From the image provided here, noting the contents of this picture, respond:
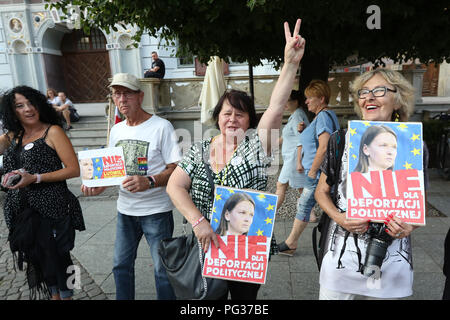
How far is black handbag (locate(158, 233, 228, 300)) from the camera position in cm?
171

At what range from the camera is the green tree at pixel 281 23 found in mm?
3055

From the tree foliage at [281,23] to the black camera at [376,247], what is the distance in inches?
81.7

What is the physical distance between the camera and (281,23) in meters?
3.44

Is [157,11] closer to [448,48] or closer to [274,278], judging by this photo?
[274,278]

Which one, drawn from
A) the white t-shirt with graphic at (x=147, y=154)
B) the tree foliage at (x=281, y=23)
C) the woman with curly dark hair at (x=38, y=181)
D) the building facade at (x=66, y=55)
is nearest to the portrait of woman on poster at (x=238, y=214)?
the white t-shirt with graphic at (x=147, y=154)

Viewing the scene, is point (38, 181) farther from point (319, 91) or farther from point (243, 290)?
point (319, 91)

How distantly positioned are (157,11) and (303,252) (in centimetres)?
316

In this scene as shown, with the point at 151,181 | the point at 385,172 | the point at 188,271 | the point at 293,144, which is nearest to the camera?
the point at 385,172

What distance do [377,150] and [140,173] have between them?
63.2 inches

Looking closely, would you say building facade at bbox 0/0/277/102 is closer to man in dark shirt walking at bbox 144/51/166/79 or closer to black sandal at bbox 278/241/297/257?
man in dark shirt walking at bbox 144/51/166/79

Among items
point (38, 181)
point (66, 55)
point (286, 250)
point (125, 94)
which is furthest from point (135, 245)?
point (66, 55)

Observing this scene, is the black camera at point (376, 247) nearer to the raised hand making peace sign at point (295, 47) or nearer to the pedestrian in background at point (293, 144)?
the raised hand making peace sign at point (295, 47)

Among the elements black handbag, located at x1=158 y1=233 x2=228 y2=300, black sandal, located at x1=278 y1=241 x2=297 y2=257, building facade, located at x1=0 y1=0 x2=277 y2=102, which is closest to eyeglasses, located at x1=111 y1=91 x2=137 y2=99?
black handbag, located at x1=158 y1=233 x2=228 y2=300

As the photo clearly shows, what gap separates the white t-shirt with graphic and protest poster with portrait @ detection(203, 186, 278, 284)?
2.78 feet
